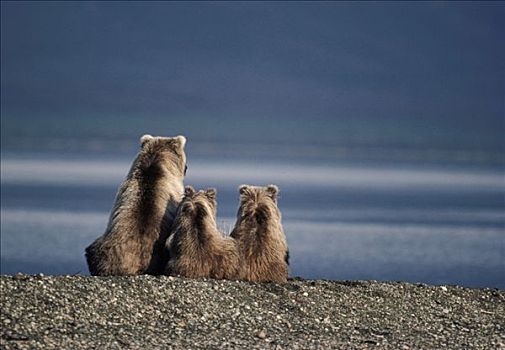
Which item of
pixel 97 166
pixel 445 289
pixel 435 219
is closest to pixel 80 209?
pixel 435 219

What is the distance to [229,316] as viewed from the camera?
1282cm

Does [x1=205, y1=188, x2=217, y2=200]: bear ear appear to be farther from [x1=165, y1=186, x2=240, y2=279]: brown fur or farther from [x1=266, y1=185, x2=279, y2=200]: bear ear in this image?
[x1=266, y1=185, x2=279, y2=200]: bear ear

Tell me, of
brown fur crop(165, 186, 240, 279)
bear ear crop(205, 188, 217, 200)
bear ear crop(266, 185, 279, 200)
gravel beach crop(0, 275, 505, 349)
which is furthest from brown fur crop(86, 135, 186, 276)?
bear ear crop(266, 185, 279, 200)

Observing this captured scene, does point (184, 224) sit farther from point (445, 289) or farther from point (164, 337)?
point (445, 289)

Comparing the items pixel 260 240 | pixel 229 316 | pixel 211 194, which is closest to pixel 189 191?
pixel 211 194

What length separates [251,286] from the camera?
541 inches

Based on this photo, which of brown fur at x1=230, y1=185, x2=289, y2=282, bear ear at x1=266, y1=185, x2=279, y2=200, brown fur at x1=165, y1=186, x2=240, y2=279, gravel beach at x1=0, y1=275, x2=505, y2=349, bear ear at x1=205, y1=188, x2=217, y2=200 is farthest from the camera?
bear ear at x1=266, y1=185, x2=279, y2=200

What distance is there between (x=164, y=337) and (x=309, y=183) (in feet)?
316

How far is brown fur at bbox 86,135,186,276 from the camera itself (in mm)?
13844

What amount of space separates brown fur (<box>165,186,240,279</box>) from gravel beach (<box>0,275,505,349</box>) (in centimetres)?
29

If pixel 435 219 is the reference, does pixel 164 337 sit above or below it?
below

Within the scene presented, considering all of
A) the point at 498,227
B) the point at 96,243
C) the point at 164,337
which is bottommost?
the point at 164,337


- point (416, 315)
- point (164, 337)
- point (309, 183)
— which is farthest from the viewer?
point (309, 183)

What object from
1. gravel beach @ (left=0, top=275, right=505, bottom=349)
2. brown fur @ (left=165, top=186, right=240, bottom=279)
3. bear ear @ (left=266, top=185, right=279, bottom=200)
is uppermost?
bear ear @ (left=266, top=185, right=279, bottom=200)
